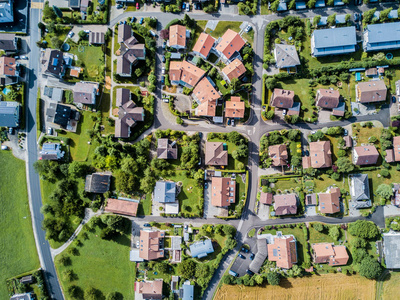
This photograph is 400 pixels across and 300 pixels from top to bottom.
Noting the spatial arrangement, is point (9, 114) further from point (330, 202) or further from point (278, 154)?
point (330, 202)

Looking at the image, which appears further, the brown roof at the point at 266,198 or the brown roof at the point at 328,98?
the brown roof at the point at 266,198

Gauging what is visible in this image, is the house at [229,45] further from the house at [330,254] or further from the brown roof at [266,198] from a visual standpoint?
the house at [330,254]

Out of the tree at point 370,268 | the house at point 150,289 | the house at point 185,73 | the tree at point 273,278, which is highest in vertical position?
the house at point 185,73

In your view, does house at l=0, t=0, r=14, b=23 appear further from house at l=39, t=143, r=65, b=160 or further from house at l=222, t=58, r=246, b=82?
house at l=222, t=58, r=246, b=82

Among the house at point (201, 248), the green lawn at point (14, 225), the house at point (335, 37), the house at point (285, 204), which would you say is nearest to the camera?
the house at point (335, 37)

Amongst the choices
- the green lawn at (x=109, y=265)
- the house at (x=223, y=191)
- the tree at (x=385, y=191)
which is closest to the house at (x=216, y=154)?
the house at (x=223, y=191)

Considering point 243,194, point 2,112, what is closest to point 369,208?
point 243,194
